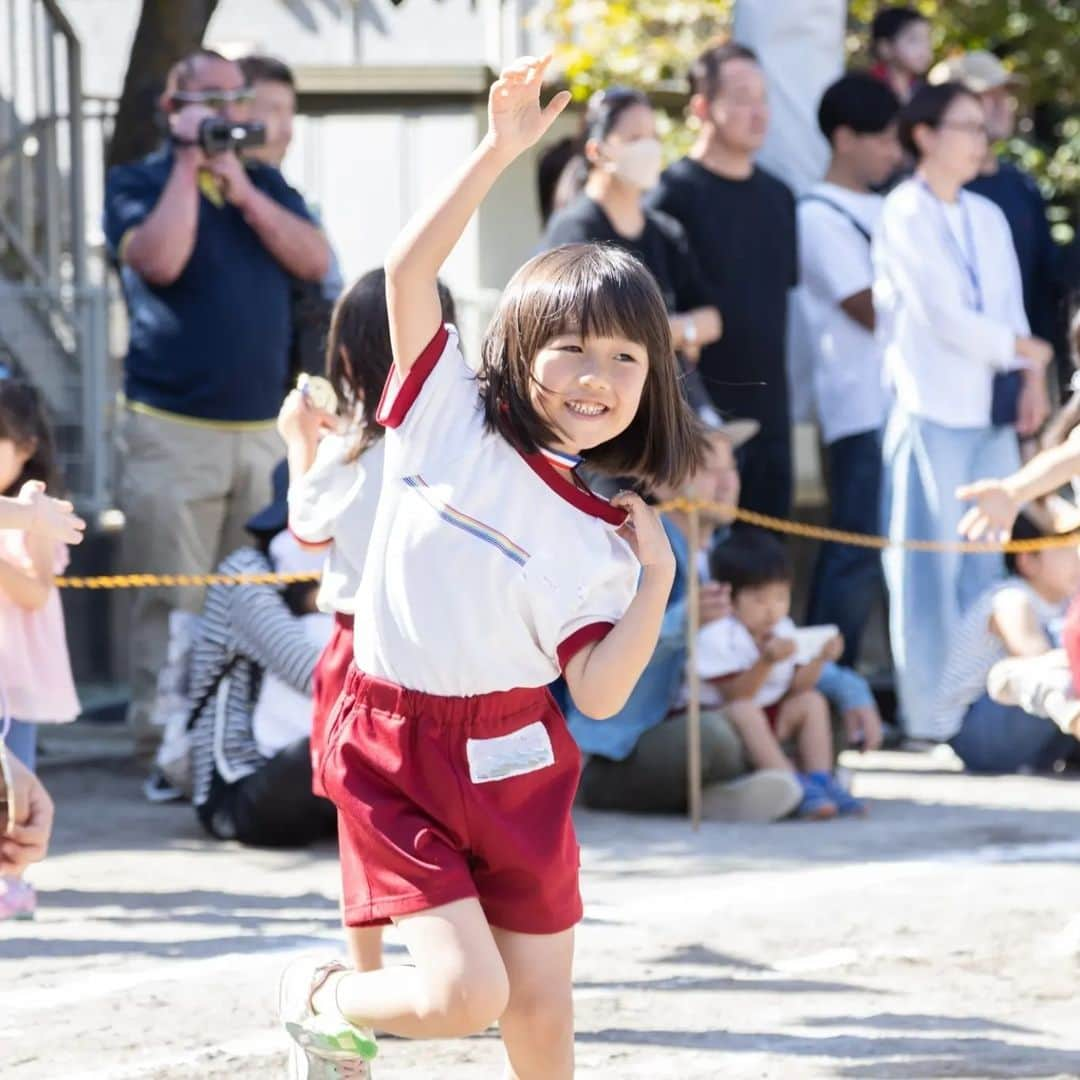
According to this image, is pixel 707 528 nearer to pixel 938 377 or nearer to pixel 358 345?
pixel 938 377

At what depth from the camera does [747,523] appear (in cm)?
839

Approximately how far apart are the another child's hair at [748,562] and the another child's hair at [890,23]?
3.67m

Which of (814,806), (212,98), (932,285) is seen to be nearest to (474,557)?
(814,806)

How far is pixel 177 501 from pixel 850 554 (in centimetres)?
260

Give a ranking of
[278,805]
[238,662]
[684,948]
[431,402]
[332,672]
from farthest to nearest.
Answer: [238,662] → [278,805] → [684,948] → [332,672] → [431,402]

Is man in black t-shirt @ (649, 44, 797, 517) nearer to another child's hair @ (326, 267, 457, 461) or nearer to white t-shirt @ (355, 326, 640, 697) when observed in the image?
another child's hair @ (326, 267, 457, 461)

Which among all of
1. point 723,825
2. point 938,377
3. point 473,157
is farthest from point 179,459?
point 473,157

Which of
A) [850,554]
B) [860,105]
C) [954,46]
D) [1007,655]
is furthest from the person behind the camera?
[954,46]

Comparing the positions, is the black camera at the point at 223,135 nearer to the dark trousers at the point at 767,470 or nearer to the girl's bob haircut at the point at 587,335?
the dark trousers at the point at 767,470

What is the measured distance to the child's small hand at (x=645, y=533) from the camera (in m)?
3.69

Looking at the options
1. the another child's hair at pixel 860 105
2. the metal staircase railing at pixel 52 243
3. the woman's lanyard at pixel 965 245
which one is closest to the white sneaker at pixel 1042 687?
the woman's lanyard at pixel 965 245

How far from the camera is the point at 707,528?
26.2ft

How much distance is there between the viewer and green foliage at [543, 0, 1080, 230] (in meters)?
16.5

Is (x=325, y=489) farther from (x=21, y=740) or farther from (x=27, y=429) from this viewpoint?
(x=21, y=740)
